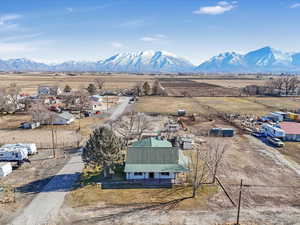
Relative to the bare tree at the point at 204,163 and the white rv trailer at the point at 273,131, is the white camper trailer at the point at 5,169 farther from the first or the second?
the white rv trailer at the point at 273,131

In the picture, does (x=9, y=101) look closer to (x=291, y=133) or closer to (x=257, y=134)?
(x=257, y=134)

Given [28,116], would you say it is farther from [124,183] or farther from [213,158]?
[213,158]


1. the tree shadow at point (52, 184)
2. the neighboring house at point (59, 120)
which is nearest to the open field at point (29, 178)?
the tree shadow at point (52, 184)

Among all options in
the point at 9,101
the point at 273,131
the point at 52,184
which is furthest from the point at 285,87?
the point at 52,184

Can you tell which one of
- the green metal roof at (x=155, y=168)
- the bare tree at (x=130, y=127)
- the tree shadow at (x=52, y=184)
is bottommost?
the tree shadow at (x=52, y=184)

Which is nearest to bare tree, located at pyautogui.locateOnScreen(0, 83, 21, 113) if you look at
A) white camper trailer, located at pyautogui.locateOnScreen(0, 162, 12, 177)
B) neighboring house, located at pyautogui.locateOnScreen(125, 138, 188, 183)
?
white camper trailer, located at pyautogui.locateOnScreen(0, 162, 12, 177)

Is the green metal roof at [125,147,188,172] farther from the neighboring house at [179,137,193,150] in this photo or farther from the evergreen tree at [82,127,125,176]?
the neighboring house at [179,137,193,150]

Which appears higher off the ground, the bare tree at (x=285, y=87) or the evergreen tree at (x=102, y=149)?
the bare tree at (x=285, y=87)

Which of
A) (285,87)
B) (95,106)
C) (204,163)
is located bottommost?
(204,163)
